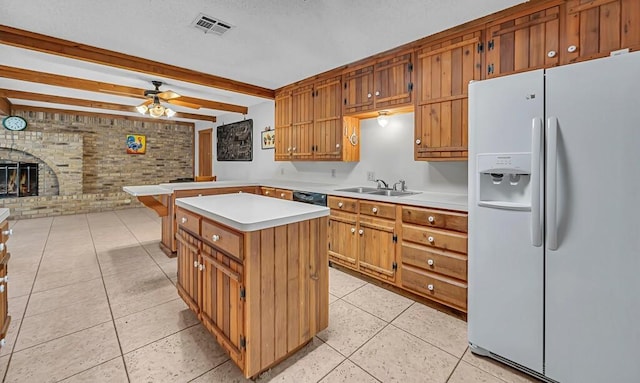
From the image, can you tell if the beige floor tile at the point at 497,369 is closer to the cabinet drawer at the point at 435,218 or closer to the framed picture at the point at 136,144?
the cabinet drawer at the point at 435,218

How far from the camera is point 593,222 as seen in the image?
4.58 ft

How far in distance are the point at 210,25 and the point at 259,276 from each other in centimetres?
238

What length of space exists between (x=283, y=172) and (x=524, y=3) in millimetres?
4019

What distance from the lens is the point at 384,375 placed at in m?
1.64

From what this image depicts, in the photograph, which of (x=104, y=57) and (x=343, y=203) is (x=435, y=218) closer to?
(x=343, y=203)

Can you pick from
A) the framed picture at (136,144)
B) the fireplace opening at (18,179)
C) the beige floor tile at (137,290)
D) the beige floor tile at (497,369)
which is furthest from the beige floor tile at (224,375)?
the framed picture at (136,144)

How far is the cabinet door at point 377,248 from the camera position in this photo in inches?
105

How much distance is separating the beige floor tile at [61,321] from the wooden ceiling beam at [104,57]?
2556mm

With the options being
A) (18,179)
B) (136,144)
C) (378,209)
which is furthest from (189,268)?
(136,144)

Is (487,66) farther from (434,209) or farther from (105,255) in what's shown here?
(105,255)

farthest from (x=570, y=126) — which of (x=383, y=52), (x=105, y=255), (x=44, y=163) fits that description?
(x=44, y=163)

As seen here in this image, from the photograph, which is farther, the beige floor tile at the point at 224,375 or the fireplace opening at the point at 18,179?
the fireplace opening at the point at 18,179

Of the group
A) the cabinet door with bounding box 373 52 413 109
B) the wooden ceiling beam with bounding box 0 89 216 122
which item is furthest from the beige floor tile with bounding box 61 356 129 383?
the wooden ceiling beam with bounding box 0 89 216 122

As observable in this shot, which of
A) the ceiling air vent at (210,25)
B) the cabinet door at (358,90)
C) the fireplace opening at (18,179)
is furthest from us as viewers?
the fireplace opening at (18,179)
